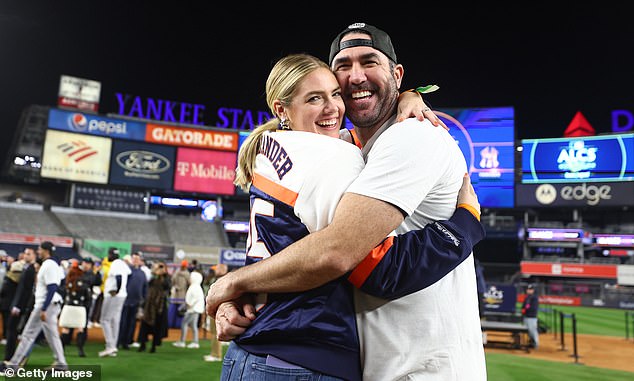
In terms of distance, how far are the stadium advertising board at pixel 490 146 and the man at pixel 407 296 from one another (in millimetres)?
39671

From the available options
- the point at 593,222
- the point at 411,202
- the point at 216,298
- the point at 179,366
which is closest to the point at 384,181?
the point at 411,202

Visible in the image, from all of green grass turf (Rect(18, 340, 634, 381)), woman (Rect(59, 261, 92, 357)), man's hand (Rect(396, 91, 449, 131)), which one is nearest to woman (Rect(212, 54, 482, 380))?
man's hand (Rect(396, 91, 449, 131))

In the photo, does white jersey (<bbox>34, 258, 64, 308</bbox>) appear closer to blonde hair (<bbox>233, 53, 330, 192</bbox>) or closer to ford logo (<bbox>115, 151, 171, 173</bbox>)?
blonde hair (<bbox>233, 53, 330, 192</bbox>)

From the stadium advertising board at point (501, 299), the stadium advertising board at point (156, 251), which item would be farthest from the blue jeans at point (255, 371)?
the stadium advertising board at point (156, 251)

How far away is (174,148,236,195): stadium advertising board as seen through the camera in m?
46.5

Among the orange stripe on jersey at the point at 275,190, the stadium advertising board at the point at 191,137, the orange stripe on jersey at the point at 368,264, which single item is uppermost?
the stadium advertising board at the point at 191,137

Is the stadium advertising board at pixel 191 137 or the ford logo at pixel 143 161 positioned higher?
the stadium advertising board at pixel 191 137

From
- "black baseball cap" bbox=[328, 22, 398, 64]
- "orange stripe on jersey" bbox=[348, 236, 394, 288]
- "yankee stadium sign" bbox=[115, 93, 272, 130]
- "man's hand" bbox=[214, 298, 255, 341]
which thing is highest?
"yankee stadium sign" bbox=[115, 93, 272, 130]

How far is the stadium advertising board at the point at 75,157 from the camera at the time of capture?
43.4 meters

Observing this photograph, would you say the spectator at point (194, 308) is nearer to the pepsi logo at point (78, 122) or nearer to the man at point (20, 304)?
the man at point (20, 304)

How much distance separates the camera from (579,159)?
141ft

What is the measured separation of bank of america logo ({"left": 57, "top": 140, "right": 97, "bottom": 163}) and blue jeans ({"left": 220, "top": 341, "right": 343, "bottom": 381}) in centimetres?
4609

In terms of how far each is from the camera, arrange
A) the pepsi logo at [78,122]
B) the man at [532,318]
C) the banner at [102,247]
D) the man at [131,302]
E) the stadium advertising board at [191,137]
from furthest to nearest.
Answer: the stadium advertising board at [191,137]
the pepsi logo at [78,122]
the banner at [102,247]
the man at [532,318]
the man at [131,302]

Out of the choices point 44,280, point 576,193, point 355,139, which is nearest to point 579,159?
point 576,193
